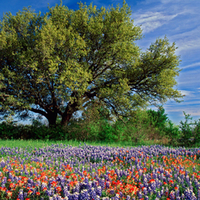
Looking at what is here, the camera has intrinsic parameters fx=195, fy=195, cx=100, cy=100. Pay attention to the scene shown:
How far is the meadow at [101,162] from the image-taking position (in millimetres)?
3893

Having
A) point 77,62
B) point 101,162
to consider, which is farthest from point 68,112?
point 101,162

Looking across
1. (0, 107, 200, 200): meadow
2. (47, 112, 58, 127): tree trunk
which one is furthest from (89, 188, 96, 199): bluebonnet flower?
(47, 112, 58, 127): tree trunk

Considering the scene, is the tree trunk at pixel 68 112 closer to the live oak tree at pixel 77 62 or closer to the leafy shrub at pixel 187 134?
the live oak tree at pixel 77 62

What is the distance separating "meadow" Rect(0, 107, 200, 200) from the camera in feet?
12.8

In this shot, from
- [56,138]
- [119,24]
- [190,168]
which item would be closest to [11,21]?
[119,24]

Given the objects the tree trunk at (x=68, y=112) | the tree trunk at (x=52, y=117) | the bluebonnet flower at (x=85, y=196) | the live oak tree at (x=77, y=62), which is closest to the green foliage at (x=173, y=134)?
the live oak tree at (x=77, y=62)

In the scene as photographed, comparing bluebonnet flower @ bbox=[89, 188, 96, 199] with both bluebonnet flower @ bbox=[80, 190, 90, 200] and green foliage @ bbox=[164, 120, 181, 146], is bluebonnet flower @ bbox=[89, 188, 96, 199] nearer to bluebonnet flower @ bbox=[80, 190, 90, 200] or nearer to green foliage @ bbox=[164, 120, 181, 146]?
bluebonnet flower @ bbox=[80, 190, 90, 200]

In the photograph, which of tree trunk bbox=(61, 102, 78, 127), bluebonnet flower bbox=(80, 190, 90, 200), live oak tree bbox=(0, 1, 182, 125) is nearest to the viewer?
bluebonnet flower bbox=(80, 190, 90, 200)

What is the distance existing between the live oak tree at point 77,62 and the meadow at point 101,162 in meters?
2.33

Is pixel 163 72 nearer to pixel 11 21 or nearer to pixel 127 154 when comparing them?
pixel 127 154

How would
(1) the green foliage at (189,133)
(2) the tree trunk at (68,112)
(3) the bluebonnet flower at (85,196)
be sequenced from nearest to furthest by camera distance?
(3) the bluebonnet flower at (85,196) → (1) the green foliage at (189,133) → (2) the tree trunk at (68,112)

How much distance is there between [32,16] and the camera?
15875 millimetres

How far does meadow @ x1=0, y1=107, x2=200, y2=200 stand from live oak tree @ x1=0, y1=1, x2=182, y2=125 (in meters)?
2.33

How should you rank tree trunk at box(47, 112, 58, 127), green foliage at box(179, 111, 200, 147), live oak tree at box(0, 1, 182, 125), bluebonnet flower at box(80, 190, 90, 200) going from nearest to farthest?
1. bluebonnet flower at box(80, 190, 90, 200)
2. green foliage at box(179, 111, 200, 147)
3. live oak tree at box(0, 1, 182, 125)
4. tree trunk at box(47, 112, 58, 127)
